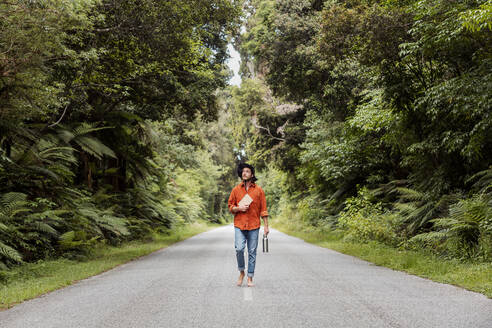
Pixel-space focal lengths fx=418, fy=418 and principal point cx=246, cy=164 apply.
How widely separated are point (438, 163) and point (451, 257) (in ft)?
13.8

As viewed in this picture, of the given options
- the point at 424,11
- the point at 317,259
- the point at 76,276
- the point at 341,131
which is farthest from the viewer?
the point at 341,131

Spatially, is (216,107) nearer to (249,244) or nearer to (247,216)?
(247,216)

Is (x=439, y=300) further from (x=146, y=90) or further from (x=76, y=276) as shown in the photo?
(x=146, y=90)

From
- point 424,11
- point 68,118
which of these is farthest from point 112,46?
point 424,11

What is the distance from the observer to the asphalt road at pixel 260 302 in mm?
4871

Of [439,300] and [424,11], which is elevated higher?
[424,11]

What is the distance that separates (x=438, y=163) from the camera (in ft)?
42.5

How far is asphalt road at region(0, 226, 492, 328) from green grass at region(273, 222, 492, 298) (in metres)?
0.36

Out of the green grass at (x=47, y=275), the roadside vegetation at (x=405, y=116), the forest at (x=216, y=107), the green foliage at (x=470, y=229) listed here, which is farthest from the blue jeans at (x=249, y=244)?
the green foliage at (x=470, y=229)

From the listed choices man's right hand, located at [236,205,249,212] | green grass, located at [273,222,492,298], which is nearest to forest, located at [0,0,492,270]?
green grass, located at [273,222,492,298]

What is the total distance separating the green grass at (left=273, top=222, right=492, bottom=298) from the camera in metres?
7.05

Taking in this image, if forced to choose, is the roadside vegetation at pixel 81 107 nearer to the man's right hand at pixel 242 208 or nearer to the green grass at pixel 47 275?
the green grass at pixel 47 275

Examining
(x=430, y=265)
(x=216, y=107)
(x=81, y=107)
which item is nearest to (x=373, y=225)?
(x=430, y=265)

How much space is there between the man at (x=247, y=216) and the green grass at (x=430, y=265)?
347cm
